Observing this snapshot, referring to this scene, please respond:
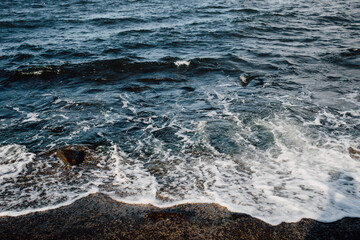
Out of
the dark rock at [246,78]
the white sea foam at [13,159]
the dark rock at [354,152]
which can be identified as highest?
the white sea foam at [13,159]

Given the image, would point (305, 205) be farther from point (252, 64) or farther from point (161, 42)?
point (161, 42)

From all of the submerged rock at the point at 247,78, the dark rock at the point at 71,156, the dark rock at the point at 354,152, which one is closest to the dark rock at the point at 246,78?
the submerged rock at the point at 247,78

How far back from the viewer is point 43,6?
1032 inches

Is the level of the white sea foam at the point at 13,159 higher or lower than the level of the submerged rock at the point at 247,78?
higher

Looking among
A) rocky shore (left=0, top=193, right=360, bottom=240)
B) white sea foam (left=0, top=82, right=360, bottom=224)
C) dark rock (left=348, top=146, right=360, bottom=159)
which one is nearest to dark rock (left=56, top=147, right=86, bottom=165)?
white sea foam (left=0, top=82, right=360, bottom=224)

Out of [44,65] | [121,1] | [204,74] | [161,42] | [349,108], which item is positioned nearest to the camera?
[349,108]

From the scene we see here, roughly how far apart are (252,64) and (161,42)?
18.1 feet

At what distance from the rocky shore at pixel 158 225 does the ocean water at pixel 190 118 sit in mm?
178

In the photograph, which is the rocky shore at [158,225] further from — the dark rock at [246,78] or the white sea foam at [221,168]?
the dark rock at [246,78]

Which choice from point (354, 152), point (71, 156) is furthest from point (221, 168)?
point (71, 156)

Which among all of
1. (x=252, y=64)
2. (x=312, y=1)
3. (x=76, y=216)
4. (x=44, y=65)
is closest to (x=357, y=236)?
(x=76, y=216)

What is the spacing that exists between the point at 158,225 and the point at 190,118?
3.78 meters

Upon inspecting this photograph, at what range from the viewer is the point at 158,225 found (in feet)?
11.8

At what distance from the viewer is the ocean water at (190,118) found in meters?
4.34
